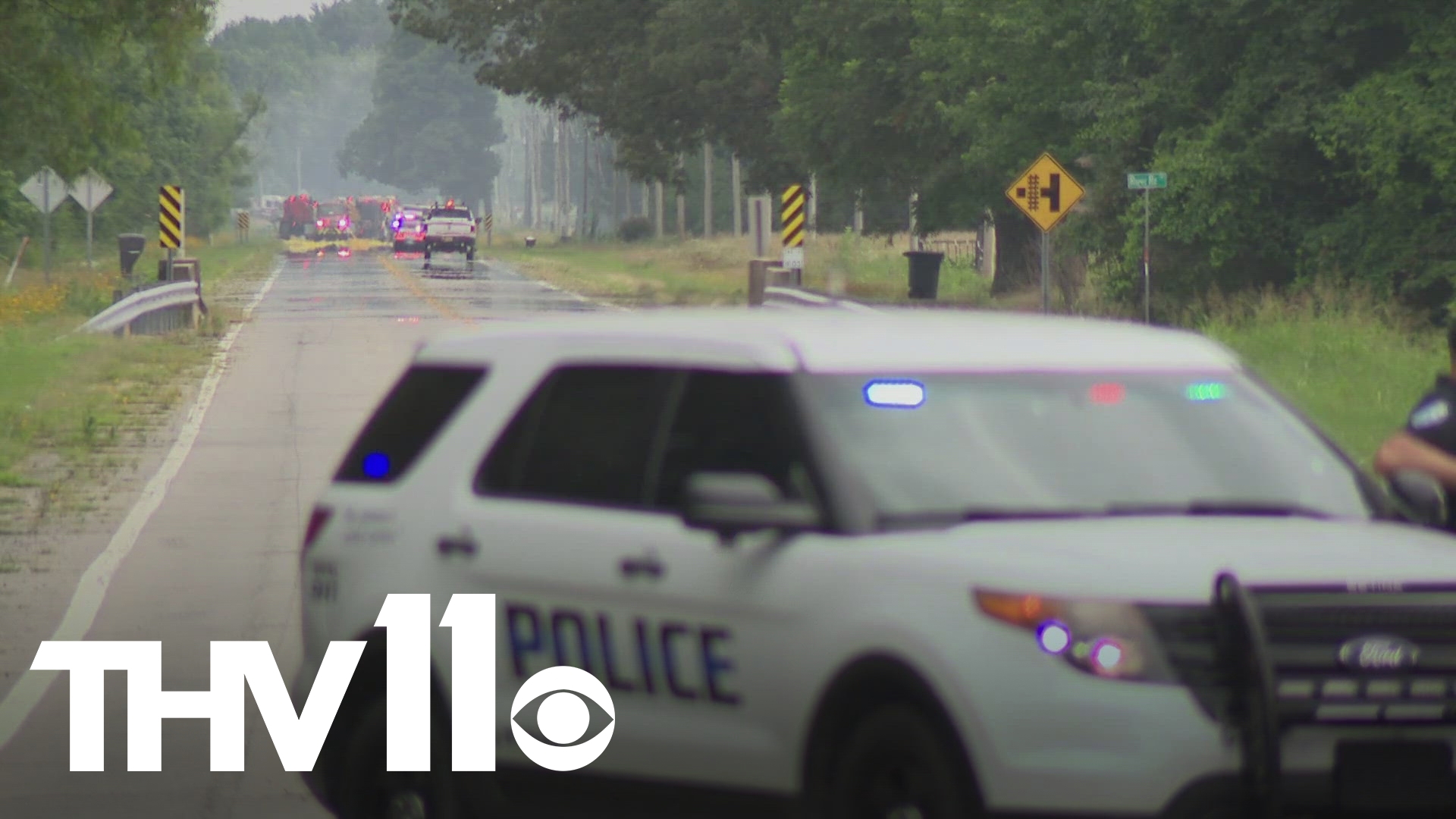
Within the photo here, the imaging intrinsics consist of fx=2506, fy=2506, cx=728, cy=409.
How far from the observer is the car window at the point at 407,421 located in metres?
7.62

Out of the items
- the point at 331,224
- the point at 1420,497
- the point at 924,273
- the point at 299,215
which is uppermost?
the point at 1420,497

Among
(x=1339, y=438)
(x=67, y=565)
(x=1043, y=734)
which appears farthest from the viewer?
(x=1339, y=438)

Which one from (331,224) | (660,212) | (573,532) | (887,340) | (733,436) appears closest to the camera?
(733,436)

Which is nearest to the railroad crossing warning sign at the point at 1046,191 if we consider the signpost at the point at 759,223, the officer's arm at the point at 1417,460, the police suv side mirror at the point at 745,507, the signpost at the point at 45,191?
the signpost at the point at 759,223

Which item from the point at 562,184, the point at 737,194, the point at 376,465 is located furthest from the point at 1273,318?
the point at 562,184

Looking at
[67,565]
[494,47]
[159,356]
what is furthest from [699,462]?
[494,47]

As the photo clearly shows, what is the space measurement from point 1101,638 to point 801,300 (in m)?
30.8

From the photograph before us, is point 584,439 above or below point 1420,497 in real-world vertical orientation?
above

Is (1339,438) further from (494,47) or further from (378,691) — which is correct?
(494,47)

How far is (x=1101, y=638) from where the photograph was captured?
555cm

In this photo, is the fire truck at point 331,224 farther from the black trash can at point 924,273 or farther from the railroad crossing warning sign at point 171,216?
the railroad crossing warning sign at point 171,216

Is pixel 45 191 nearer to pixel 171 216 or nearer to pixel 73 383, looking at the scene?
pixel 171 216

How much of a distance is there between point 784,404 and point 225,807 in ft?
10.9

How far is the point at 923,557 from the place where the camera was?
5.89m
